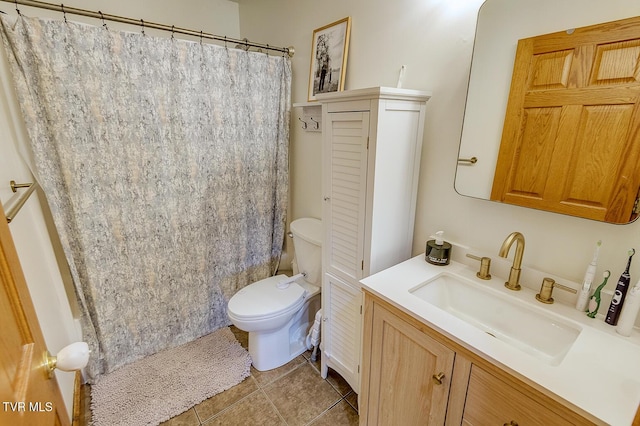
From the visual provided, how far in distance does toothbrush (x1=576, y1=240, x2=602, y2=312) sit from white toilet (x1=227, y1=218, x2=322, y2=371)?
1197 mm

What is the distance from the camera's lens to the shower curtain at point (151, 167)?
4.63 feet

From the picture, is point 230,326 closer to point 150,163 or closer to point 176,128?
point 150,163

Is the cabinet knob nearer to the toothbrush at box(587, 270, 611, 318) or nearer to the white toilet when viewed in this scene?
the toothbrush at box(587, 270, 611, 318)

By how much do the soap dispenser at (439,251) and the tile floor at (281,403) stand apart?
3.06ft

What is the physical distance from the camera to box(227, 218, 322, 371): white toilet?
1.68 m

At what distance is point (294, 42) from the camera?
2.02m

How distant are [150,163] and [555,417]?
1983mm

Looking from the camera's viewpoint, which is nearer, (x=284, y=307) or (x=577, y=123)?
(x=577, y=123)

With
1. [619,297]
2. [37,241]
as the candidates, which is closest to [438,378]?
[619,297]

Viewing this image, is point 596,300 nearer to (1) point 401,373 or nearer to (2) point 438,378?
(2) point 438,378

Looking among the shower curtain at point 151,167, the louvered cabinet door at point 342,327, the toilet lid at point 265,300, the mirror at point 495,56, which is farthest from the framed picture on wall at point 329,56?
the toilet lid at point 265,300

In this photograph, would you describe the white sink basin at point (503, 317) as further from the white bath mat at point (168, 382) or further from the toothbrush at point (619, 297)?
the white bath mat at point (168, 382)

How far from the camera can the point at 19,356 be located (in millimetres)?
555

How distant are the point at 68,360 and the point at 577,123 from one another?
154cm
